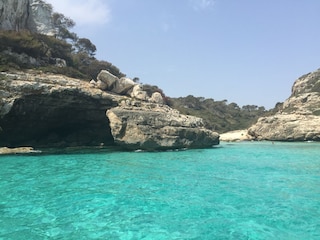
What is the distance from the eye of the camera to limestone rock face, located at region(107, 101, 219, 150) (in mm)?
26656

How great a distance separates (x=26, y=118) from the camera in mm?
25688

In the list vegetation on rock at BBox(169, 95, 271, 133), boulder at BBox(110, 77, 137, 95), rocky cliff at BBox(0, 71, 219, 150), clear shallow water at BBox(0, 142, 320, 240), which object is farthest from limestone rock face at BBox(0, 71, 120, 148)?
vegetation on rock at BBox(169, 95, 271, 133)

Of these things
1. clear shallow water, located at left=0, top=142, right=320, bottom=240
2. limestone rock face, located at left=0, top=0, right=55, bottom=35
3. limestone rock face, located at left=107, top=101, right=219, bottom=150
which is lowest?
clear shallow water, located at left=0, top=142, right=320, bottom=240

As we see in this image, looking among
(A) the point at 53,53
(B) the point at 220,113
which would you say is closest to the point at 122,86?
(A) the point at 53,53

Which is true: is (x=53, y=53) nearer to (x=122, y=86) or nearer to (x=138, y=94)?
(x=122, y=86)

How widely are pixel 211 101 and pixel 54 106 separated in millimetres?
85929

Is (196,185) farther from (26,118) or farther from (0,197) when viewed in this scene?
(26,118)

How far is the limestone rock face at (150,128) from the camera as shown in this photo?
1049 inches

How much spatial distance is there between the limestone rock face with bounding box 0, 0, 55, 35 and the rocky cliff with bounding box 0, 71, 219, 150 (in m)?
15.9

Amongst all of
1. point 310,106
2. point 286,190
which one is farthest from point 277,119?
point 286,190

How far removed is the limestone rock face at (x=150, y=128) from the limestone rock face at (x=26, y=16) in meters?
22.7

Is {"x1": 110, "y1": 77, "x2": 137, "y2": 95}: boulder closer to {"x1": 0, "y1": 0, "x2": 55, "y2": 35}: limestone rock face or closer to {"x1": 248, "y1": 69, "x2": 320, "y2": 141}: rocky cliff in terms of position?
{"x1": 0, "y1": 0, "x2": 55, "y2": 35}: limestone rock face

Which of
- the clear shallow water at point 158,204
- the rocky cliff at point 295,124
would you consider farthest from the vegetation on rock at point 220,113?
the clear shallow water at point 158,204

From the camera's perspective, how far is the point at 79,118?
29391 mm
